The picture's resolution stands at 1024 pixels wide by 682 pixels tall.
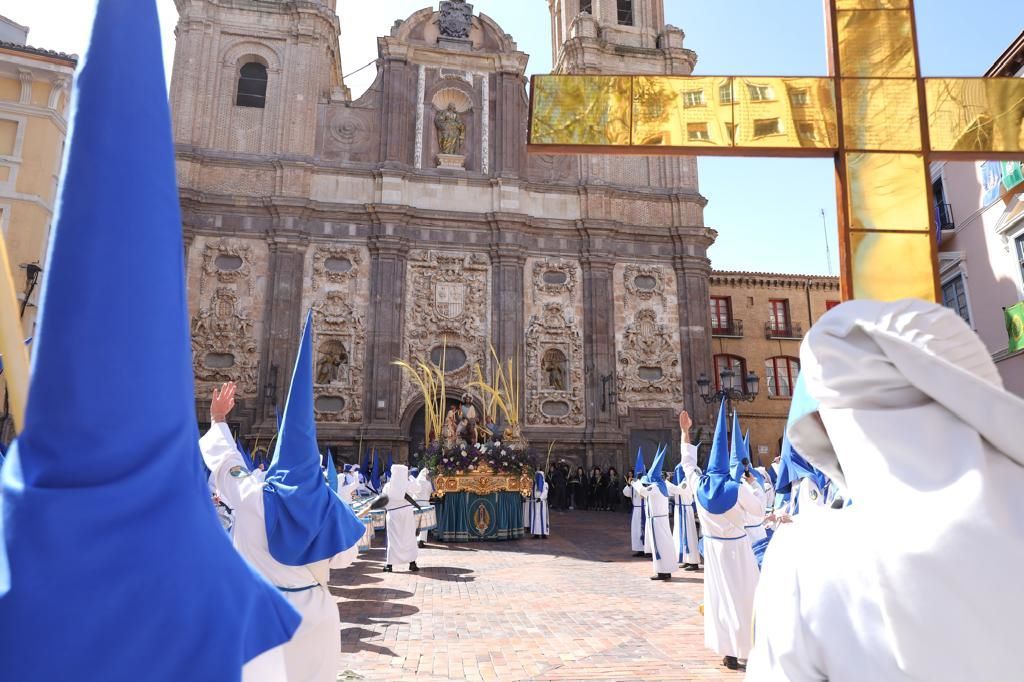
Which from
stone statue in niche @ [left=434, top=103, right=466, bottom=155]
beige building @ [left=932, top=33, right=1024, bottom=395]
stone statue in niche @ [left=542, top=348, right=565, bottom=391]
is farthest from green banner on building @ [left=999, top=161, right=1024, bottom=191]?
stone statue in niche @ [left=434, top=103, right=466, bottom=155]

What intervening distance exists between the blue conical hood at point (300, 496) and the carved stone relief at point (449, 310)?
19.9 m

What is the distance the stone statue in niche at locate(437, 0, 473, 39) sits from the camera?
2839cm

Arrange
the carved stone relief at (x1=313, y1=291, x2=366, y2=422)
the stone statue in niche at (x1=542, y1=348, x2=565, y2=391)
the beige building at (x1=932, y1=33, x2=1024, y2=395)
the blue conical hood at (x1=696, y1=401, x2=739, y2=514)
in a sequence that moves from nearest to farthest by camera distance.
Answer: the blue conical hood at (x1=696, y1=401, x2=739, y2=514) < the beige building at (x1=932, y1=33, x2=1024, y2=395) < the carved stone relief at (x1=313, y1=291, x2=366, y2=422) < the stone statue in niche at (x1=542, y1=348, x2=565, y2=391)

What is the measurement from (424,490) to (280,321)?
445 inches

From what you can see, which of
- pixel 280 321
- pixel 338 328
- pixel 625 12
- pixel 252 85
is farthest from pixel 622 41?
pixel 280 321

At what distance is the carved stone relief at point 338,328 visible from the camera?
23.5 metres

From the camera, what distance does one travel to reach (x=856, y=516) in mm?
1427

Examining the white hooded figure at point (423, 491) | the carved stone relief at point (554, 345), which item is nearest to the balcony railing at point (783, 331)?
the carved stone relief at point (554, 345)

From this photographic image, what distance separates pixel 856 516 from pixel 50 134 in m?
24.4

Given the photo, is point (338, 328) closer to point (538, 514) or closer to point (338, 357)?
point (338, 357)

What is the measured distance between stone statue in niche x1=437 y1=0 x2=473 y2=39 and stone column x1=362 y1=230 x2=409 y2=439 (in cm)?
955

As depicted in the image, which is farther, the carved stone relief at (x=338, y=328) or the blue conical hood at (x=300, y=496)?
the carved stone relief at (x=338, y=328)

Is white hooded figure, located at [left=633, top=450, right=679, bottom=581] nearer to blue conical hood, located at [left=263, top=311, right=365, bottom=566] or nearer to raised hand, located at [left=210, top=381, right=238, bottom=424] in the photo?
blue conical hood, located at [left=263, top=311, right=365, bottom=566]

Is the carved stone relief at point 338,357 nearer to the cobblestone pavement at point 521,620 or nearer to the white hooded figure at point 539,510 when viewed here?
the white hooded figure at point 539,510
